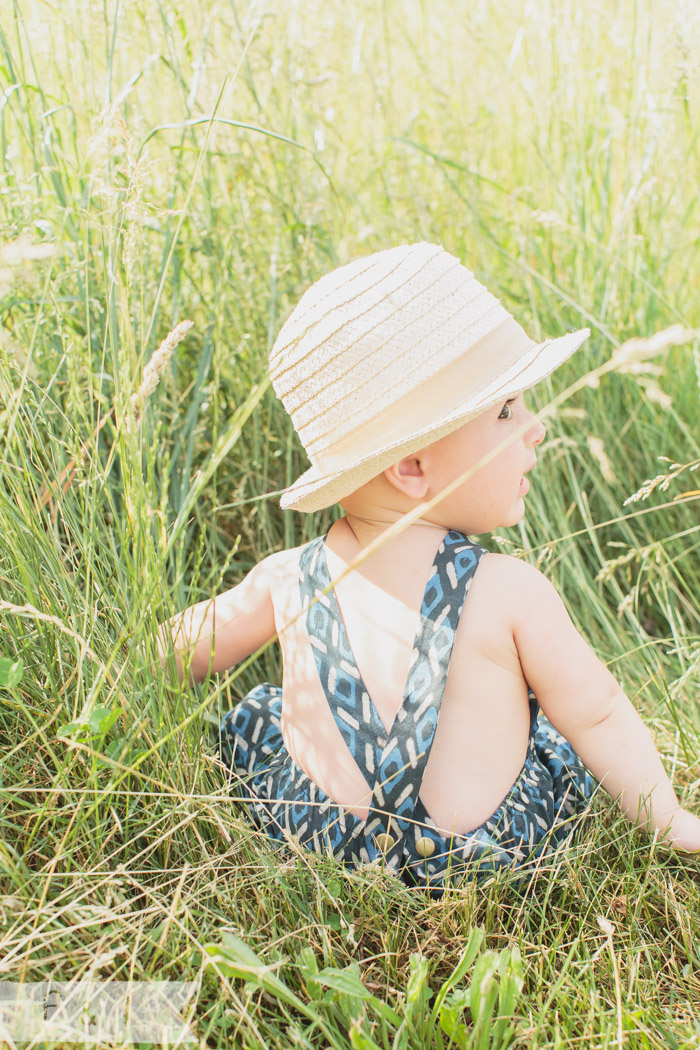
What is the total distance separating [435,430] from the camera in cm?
121

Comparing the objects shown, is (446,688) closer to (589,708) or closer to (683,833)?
(589,708)

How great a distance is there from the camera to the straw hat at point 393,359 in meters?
1.23

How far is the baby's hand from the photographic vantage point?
1301 millimetres

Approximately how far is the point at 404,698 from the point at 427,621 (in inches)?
4.4

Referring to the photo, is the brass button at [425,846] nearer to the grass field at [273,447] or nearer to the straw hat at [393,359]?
the grass field at [273,447]

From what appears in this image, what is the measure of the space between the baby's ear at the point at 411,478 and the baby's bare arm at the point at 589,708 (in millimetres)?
175

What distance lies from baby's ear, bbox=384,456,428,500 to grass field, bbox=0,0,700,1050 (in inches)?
11.9

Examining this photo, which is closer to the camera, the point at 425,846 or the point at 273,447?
the point at 425,846

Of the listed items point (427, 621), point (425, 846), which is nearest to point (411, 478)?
point (427, 621)

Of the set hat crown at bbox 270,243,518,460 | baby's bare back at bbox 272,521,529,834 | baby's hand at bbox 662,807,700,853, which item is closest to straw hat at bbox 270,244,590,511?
hat crown at bbox 270,243,518,460

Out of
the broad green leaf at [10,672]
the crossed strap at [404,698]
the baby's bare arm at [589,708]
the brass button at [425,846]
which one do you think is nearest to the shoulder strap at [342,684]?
the crossed strap at [404,698]

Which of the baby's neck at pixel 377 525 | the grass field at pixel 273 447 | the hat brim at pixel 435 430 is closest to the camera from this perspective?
the grass field at pixel 273 447

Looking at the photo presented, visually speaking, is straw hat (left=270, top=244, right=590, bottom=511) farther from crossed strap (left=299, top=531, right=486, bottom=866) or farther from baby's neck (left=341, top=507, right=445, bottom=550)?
crossed strap (left=299, top=531, right=486, bottom=866)

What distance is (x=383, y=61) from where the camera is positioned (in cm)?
264
